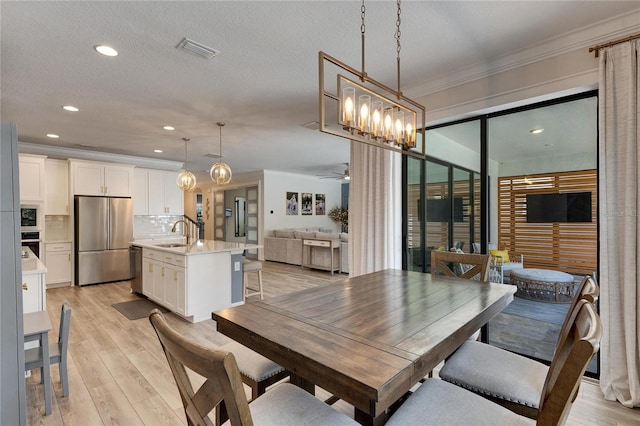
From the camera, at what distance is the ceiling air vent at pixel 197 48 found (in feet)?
7.80

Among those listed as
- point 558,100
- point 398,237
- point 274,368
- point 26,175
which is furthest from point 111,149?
point 558,100

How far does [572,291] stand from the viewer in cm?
271

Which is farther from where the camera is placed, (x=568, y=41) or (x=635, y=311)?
(x=568, y=41)

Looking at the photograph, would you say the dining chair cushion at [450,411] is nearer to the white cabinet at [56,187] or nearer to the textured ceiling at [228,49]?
the textured ceiling at [228,49]

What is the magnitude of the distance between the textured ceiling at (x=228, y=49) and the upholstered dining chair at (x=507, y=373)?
6.10 feet

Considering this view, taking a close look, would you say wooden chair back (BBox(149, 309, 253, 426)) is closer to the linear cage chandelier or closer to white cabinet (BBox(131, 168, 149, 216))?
the linear cage chandelier

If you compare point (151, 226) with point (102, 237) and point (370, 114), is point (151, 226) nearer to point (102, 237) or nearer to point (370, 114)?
point (102, 237)

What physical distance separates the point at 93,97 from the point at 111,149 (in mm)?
2995

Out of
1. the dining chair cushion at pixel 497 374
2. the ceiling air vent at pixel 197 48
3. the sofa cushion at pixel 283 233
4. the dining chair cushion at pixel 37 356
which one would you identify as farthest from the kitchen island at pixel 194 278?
the sofa cushion at pixel 283 233

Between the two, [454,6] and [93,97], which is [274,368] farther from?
[93,97]

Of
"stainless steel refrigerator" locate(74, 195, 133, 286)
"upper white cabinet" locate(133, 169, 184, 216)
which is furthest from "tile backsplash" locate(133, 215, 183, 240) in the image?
"stainless steel refrigerator" locate(74, 195, 133, 286)

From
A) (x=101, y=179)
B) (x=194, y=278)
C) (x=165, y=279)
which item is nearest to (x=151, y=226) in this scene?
(x=101, y=179)

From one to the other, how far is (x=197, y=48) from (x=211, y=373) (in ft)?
8.19

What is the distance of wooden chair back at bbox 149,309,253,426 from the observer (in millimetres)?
737
